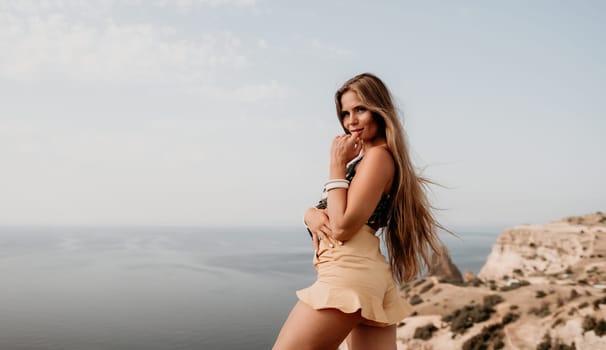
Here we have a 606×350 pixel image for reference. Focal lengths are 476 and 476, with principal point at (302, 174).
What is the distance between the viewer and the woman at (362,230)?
7.25 ft

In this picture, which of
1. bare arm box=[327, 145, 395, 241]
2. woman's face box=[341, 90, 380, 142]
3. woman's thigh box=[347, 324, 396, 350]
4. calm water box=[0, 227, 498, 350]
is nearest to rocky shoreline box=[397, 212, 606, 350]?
woman's thigh box=[347, 324, 396, 350]

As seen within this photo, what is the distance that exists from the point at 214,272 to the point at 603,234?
3108 inches

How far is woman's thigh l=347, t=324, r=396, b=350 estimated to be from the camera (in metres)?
2.47

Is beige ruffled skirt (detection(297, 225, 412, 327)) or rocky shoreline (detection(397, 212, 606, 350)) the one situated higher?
beige ruffled skirt (detection(297, 225, 412, 327))

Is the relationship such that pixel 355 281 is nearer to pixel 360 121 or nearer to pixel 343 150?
pixel 343 150

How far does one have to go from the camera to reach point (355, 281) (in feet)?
7.29

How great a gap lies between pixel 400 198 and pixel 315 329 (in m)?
0.78

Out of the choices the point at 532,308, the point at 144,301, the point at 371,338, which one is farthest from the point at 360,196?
the point at 144,301

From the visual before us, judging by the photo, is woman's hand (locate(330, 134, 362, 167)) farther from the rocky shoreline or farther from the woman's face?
the rocky shoreline

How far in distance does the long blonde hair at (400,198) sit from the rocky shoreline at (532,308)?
21.2 ft

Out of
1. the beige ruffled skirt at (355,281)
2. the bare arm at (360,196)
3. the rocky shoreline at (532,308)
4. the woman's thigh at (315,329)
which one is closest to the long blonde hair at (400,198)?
the bare arm at (360,196)

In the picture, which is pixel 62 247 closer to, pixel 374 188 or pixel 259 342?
pixel 259 342

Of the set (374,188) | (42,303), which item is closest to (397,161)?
(374,188)

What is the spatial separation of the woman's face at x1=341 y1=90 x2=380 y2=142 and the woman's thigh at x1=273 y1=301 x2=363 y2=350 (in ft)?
2.96
